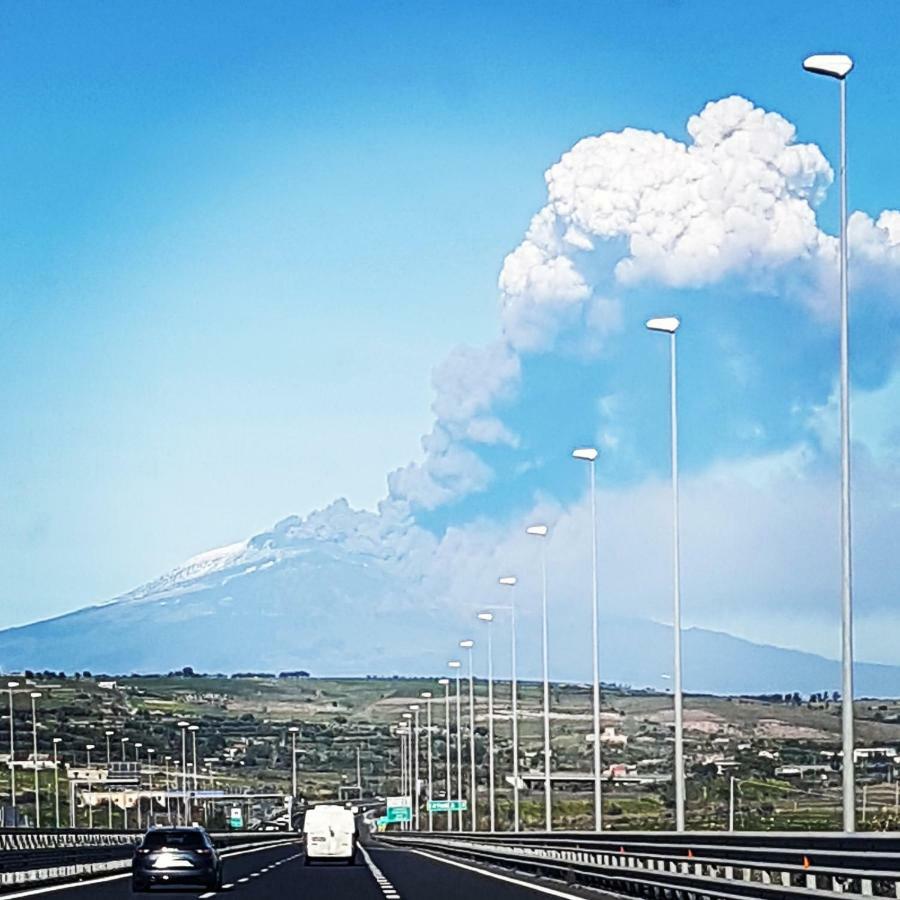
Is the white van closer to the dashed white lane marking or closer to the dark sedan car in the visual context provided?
the dashed white lane marking

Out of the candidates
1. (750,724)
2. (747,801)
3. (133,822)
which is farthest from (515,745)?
(133,822)

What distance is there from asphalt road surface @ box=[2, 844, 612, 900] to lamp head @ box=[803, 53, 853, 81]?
15708 mm

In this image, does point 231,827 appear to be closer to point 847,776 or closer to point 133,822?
point 133,822

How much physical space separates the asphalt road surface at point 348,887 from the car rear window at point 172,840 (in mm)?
953

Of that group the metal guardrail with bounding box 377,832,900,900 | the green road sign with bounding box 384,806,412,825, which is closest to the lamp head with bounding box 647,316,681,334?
the metal guardrail with bounding box 377,832,900,900

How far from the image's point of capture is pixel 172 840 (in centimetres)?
4650

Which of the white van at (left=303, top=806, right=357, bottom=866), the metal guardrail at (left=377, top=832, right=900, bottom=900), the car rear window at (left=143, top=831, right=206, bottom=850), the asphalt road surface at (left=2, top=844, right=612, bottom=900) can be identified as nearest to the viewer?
the metal guardrail at (left=377, top=832, right=900, bottom=900)

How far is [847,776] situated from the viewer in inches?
1141

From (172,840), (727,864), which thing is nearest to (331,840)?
(172,840)

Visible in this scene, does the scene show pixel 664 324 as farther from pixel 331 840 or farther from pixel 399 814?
pixel 399 814

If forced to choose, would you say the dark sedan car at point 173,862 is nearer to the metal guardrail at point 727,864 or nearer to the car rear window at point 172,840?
the car rear window at point 172,840

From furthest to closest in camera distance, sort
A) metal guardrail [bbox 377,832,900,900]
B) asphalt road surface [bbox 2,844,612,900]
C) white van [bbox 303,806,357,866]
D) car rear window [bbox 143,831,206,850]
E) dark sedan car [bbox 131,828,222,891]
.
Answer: white van [bbox 303,806,357,866]
car rear window [bbox 143,831,206,850]
dark sedan car [bbox 131,828,222,891]
asphalt road surface [bbox 2,844,612,900]
metal guardrail [bbox 377,832,900,900]

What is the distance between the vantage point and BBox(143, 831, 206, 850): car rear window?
46219mm

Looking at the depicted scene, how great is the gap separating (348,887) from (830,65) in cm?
2087
